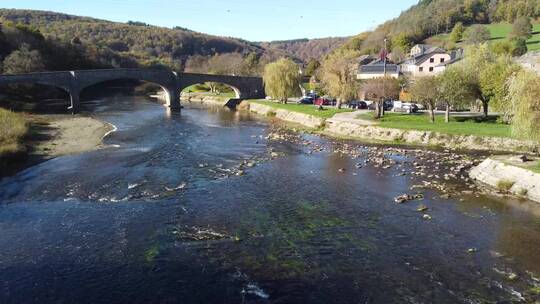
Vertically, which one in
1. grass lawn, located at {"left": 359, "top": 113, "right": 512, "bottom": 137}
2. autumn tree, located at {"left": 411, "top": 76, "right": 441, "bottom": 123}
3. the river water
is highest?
autumn tree, located at {"left": 411, "top": 76, "right": 441, "bottom": 123}

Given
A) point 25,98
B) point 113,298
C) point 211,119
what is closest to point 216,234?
point 113,298

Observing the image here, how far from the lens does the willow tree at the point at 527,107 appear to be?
31.3 meters

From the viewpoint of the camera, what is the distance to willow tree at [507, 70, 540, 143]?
103ft

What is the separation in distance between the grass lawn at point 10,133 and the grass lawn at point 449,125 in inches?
1597

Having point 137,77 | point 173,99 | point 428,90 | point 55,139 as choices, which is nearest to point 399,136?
point 428,90

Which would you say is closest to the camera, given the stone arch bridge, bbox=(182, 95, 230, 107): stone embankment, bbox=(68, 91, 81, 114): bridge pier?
the stone arch bridge

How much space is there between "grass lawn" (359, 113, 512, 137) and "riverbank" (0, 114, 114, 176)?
35580 millimetres

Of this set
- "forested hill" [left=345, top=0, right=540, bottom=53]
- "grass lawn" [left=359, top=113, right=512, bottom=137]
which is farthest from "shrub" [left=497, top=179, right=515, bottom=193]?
"forested hill" [left=345, top=0, right=540, bottom=53]

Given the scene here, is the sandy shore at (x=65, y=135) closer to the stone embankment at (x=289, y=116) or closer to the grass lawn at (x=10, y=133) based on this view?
the grass lawn at (x=10, y=133)

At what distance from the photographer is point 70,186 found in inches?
1240

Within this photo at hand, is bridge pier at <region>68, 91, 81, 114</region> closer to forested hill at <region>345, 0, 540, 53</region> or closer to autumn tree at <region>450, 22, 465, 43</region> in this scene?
forested hill at <region>345, 0, 540, 53</region>

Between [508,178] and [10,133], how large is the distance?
45.0 m

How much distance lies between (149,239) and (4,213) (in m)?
10.5

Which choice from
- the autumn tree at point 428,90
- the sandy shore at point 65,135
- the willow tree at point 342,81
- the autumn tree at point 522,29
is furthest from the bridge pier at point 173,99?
the autumn tree at point 522,29
